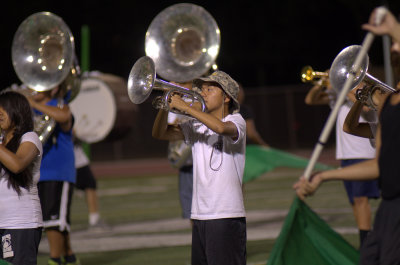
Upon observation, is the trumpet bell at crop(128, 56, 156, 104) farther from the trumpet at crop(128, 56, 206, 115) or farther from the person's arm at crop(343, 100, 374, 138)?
the person's arm at crop(343, 100, 374, 138)

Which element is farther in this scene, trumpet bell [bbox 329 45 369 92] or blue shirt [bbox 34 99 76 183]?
blue shirt [bbox 34 99 76 183]

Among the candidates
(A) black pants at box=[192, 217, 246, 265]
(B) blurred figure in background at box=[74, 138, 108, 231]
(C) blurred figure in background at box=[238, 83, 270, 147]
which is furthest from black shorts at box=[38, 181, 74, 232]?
(C) blurred figure in background at box=[238, 83, 270, 147]

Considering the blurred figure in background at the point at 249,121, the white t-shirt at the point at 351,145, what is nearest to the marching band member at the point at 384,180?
the white t-shirt at the point at 351,145

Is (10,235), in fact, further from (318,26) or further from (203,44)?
(318,26)

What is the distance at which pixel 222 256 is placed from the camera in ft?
16.7

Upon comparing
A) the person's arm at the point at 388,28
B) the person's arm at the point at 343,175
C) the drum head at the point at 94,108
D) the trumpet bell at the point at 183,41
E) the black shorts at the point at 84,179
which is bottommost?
the black shorts at the point at 84,179

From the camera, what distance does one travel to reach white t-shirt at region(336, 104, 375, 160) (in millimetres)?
7297

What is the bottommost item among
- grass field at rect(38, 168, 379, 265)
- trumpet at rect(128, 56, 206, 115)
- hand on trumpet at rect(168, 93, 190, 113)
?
grass field at rect(38, 168, 379, 265)

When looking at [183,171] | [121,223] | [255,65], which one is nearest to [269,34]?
[255,65]

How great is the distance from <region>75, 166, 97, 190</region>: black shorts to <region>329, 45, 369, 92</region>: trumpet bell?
5476 mm

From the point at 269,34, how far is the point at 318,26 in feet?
8.11

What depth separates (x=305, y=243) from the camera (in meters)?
5.33

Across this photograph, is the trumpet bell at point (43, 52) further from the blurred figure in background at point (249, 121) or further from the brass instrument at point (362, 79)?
the blurred figure in background at point (249, 121)

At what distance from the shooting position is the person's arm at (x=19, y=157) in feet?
17.2
